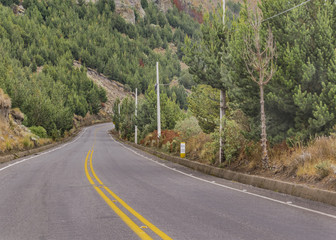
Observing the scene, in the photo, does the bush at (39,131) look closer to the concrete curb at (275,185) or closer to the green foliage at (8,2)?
the concrete curb at (275,185)

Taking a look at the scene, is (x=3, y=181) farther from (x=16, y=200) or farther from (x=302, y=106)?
(x=302, y=106)

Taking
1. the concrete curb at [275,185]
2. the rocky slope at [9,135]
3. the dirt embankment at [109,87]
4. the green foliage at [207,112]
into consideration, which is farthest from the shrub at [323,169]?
the dirt embankment at [109,87]

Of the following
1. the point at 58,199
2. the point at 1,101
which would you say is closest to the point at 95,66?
the point at 1,101

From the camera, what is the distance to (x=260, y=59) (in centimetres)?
1266

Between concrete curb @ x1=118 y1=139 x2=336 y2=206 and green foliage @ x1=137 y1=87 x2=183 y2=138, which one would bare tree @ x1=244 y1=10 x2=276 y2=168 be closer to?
concrete curb @ x1=118 y1=139 x2=336 y2=206

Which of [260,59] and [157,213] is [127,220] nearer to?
[157,213]

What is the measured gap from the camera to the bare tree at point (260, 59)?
40.6 ft

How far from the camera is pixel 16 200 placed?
9211mm

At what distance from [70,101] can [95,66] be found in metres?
47.8

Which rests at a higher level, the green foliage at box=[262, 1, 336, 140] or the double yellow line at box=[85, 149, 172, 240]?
the green foliage at box=[262, 1, 336, 140]

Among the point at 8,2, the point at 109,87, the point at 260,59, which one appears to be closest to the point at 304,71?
the point at 260,59

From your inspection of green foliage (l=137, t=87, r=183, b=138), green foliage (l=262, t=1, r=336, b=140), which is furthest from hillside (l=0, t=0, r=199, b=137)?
green foliage (l=262, t=1, r=336, b=140)

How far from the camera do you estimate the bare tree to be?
12.4 metres

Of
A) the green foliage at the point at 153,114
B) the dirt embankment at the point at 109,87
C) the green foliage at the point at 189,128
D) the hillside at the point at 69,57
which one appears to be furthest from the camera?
the dirt embankment at the point at 109,87
